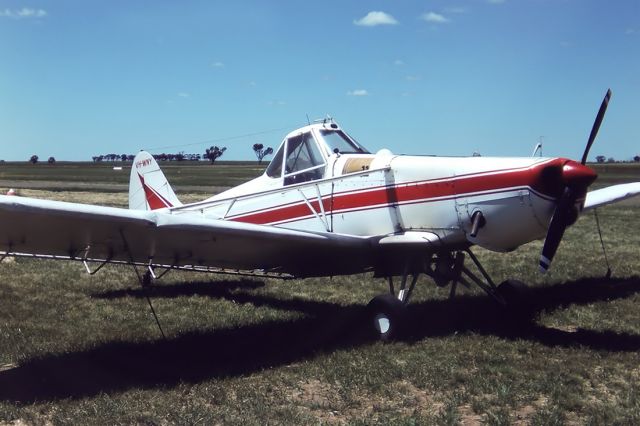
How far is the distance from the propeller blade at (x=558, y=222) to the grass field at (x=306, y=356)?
975mm

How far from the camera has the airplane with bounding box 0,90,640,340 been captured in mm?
5707

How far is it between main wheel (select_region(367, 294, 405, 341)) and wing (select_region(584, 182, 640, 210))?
440cm

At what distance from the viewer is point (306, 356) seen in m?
6.40

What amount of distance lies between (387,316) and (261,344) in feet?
4.51

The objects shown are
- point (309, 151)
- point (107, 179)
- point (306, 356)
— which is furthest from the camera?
point (107, 179)

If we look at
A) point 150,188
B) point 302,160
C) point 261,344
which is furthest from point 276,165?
point 150,188

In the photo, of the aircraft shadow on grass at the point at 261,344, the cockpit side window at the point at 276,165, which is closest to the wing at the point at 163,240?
the aircraft shadow on grass at the point at 261,344

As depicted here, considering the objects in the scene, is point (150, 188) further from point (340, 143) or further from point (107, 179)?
point (107, 179)

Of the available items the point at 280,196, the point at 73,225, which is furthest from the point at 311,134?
the point at 73,225

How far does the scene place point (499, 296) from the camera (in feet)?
25.8

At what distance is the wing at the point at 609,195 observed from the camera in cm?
1016

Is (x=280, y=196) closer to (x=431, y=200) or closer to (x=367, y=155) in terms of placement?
(x=367, y=155)

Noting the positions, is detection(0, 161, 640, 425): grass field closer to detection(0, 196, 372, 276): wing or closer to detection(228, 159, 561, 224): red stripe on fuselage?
detection(0, 196, 372, 276): wing

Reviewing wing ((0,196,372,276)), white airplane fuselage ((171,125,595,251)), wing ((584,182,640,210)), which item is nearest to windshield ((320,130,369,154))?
white airplane fuselage ((171,125,595,251))
